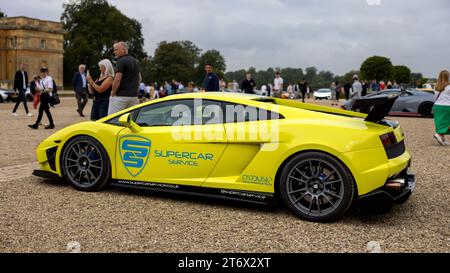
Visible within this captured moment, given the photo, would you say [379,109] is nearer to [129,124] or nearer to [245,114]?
[245,114]

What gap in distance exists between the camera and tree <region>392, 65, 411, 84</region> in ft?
395

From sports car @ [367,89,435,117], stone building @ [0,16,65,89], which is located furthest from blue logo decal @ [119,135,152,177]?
stone building @ [0,16,65,89]

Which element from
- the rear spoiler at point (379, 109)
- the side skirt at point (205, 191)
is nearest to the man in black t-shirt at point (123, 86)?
the side skirt at point (205, 191)

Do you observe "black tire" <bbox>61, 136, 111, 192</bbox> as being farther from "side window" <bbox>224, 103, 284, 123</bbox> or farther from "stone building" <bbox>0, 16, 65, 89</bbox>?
"stone building" <bbox>0, 16, 65, 89</bbox>

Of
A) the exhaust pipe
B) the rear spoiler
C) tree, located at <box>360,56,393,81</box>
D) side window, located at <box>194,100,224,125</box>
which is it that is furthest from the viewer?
tree, located at <box>360,56,393,81</box>

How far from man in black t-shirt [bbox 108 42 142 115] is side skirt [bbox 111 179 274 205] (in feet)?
7.90

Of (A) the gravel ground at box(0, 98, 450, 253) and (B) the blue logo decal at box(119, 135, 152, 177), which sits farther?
(B) the blue logo decal at box(119, 135, 152, 177)

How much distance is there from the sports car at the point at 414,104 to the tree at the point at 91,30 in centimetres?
6559

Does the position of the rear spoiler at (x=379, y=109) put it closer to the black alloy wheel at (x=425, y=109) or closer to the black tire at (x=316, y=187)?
the black tire at (x=316, y=187)

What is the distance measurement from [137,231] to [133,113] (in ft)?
5.83

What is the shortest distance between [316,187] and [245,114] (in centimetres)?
109

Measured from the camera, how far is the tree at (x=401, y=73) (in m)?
120

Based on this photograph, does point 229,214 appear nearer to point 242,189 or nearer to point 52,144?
point 242,189

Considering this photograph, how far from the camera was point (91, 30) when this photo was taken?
8156cm
